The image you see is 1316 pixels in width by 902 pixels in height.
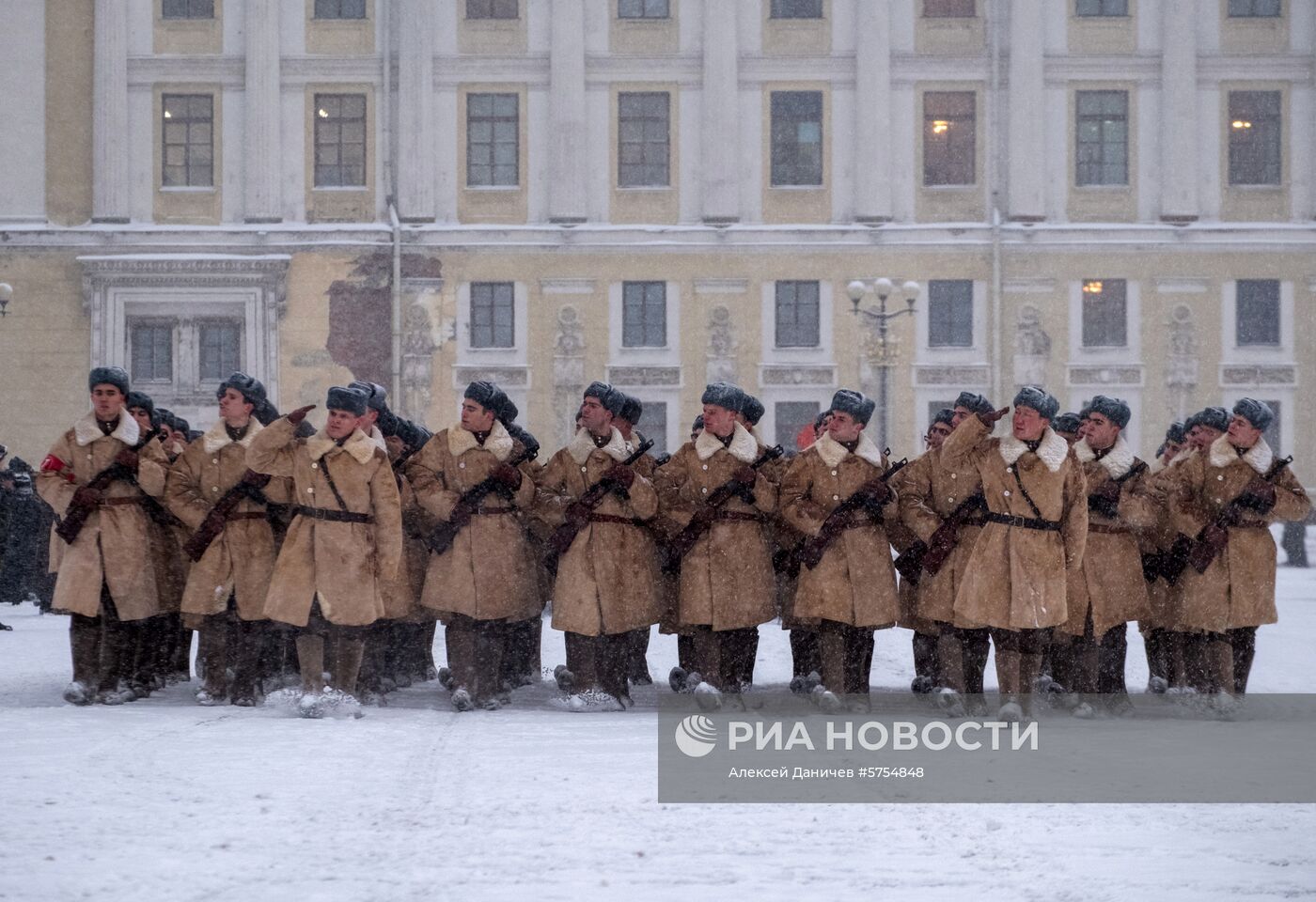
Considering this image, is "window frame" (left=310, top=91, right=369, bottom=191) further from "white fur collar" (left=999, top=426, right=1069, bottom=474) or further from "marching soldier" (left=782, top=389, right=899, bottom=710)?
"white fur collar" (left=999, top=426, right=1069, bottom=474)

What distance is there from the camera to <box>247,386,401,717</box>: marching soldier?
335 inches

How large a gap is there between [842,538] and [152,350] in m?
25.5

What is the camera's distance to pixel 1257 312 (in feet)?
105

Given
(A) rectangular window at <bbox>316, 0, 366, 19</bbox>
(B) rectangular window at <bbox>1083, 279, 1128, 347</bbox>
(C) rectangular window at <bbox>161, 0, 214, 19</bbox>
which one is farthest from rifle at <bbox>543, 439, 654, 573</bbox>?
(C) rectangular window at <bbox>161, 0, 214, 19</bbox>

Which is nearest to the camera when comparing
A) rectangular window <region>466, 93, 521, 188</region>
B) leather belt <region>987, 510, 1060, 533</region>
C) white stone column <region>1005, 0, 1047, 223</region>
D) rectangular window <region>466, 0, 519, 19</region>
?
leather belt <region>987, 510, 1060, 533</region>

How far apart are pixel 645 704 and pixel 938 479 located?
208 centimetres

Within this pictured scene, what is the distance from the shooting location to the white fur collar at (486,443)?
9.14m

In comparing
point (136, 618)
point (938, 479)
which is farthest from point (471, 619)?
point (938, 479)

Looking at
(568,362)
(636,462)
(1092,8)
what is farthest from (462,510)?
(1092,8)

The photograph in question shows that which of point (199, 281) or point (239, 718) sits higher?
point (199, 281)

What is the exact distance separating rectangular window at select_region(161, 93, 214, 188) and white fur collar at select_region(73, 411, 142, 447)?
24.1m

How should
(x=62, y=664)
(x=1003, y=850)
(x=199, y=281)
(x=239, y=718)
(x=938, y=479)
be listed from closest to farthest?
(x=1003, y=850)
(x=239, y=718)
(x=938, y=479)
(x=62, y=664)
(x=199, y=281)

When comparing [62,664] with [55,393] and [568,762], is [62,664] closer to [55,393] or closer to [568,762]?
[568,762]

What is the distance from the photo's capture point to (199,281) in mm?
31656
